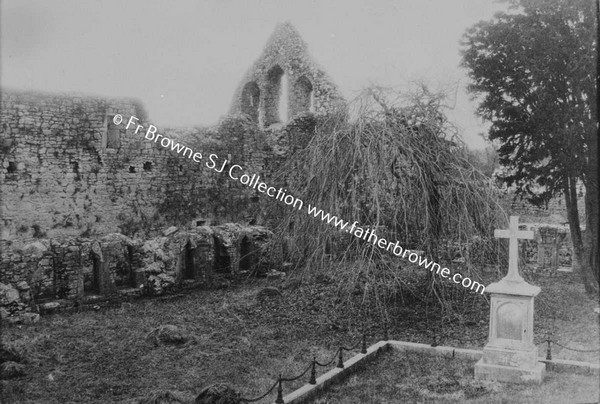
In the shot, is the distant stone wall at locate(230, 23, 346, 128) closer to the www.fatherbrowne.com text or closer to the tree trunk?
the www.fatherbrowne.com text

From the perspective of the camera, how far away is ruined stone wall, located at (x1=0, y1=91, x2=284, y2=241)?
12.5 metres

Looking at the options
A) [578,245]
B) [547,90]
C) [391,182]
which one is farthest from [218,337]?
[578,245]

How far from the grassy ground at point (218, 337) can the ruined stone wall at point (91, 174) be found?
3464 millimetres

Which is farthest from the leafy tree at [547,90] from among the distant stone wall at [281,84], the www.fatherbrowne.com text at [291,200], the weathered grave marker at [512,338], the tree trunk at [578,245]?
the distant stone wall at [281,84]

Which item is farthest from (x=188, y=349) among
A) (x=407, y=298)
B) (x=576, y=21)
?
(x=576, y=21)

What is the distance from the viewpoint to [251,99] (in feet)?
72.1

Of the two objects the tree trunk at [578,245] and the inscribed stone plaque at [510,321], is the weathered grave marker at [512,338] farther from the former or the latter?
the tree trunk at [578,245]

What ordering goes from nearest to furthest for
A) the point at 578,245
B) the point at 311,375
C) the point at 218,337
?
1. the point at 311,375
2. the point at 218,337
3. the point at 578,245

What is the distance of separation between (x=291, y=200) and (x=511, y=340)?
496cm

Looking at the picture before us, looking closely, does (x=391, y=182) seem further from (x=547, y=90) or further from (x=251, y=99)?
(x=251, y=99)

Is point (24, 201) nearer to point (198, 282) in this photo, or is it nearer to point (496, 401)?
point (198, 282)

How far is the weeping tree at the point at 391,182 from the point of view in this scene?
30.9 ft

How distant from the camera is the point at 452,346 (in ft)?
28.1

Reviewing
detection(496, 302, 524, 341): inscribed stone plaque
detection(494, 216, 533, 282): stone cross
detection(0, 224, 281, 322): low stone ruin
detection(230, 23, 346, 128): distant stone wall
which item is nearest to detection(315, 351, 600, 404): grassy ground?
detection(496, 302, 524, 341): inscribed stone plaque
